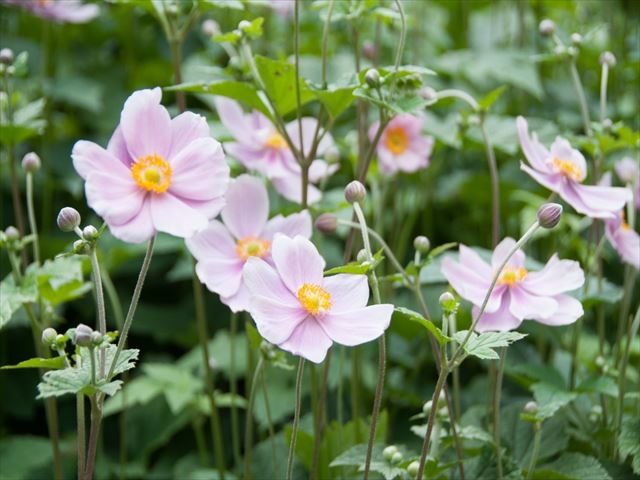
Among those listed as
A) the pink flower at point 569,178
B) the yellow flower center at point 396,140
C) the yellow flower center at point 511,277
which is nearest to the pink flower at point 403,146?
the yellow flower center at point 396,140

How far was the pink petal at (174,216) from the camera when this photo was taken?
1.29 metres

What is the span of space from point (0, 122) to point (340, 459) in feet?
3.31

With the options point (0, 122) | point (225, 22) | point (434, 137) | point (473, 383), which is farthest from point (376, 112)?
point (0, 122)

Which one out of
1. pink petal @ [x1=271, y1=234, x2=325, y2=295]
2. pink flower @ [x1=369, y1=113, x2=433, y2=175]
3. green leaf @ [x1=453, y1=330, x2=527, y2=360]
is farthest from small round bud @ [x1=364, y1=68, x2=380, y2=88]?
pink flower @ [x1=369, y1=113, x2=433, y2=175]

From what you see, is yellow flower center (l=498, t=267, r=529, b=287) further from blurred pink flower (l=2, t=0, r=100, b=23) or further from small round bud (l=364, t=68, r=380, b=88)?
blurred pink flower (l=2, t=0, r=100, b=23)

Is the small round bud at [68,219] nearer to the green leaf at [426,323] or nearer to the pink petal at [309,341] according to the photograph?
the pink petal at [309,341]

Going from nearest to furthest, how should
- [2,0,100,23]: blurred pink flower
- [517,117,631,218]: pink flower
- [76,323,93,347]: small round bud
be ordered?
[76,323,93,347]: small round bud < [517,117,631,218]: pink flower < [2,0,100,23]: blurred pink flower

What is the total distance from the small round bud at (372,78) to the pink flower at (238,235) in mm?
260

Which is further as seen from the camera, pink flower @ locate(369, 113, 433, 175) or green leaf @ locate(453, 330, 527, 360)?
pink flower @ locate(369, 113, 433, 175)

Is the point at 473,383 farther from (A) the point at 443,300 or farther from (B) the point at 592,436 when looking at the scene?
(A) the point at 443,300

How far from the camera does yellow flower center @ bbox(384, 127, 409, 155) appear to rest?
2.17 meters

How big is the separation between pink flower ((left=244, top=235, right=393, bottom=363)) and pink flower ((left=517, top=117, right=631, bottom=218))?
474 millimetres

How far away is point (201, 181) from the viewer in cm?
135

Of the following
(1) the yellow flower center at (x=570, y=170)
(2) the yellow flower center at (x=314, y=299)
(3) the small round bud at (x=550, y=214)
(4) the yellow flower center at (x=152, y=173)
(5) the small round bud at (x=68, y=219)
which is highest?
(4) the yellow flower center at (x=152, y=173)
